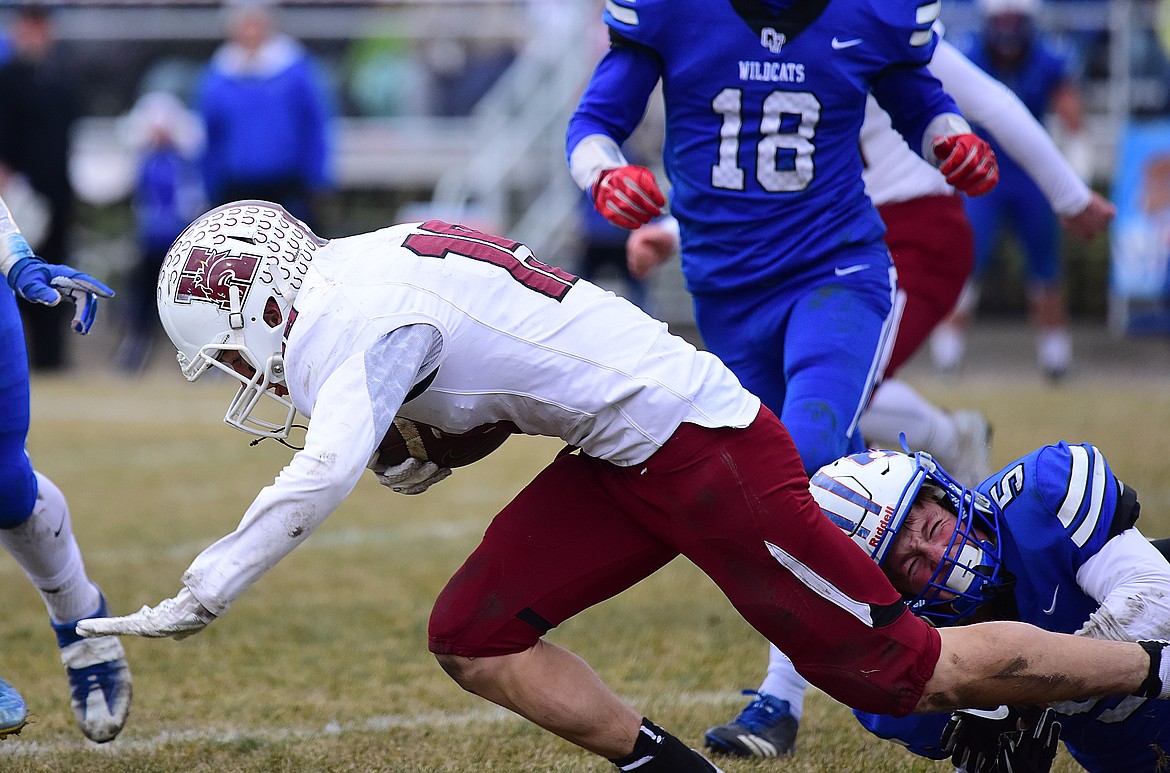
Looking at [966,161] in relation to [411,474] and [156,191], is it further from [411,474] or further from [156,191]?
[156,191]

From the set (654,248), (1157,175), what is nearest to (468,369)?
(654,248)

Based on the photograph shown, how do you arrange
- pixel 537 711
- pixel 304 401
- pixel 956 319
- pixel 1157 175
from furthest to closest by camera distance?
pixel 1157 175, pixel 956 319, pixel 537 711, pixel 304 401

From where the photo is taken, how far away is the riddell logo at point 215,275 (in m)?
2.51

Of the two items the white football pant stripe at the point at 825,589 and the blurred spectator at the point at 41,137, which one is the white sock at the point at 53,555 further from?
the blurred spectator at the point at 41,137

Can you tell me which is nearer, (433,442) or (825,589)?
(825,589)

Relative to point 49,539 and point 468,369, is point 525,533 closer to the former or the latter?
point 468,369

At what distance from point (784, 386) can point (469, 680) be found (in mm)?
1242

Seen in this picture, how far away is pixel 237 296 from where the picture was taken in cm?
251

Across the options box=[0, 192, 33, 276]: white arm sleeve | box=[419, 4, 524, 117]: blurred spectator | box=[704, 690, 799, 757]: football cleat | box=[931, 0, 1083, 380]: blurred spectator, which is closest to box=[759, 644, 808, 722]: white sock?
box=[704, 690, 799, 757]: football cleat

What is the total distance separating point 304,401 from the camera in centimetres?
246

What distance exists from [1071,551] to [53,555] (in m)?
2.21

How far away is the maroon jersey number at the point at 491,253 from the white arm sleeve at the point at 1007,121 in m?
1.97

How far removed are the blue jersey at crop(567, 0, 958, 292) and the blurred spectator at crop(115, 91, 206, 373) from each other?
8.42m

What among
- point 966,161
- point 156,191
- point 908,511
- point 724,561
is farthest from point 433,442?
point 156,191
